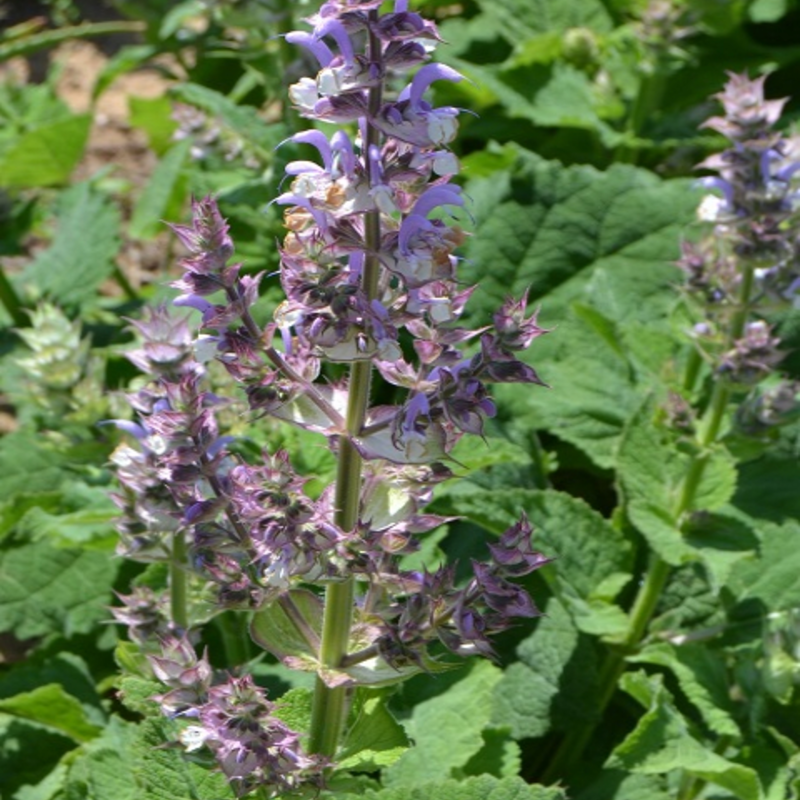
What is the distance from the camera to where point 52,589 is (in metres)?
3.20

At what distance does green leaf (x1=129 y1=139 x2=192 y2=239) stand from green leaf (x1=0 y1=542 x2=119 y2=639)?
1.41 m

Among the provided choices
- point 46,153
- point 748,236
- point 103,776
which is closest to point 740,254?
point 748,236

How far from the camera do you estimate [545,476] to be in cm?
333

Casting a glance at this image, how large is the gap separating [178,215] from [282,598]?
298 cm

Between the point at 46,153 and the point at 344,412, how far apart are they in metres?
2.98

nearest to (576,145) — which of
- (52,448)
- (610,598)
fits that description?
(610,598)

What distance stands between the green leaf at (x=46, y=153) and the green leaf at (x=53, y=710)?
7.00ft

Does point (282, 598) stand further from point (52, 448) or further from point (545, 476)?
point (545, 476)

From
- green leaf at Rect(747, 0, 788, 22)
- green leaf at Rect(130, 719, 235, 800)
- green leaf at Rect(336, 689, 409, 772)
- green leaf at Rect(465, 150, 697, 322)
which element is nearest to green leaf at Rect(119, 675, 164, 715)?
green leaf at Rect(130, 719, 235, 800)

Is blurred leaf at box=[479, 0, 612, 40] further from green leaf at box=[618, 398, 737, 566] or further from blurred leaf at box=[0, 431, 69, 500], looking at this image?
blurred leaf at box=[0, 431, 69, 500]

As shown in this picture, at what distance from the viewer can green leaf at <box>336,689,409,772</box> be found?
6.42ft

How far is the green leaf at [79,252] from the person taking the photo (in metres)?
3.98

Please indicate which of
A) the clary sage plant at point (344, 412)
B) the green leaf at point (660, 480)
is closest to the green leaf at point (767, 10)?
the green leaf at point (660, 480)

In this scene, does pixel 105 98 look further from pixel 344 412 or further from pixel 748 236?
pixel 344 412
